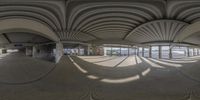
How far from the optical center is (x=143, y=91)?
180 inches

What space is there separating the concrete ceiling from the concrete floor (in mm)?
1266

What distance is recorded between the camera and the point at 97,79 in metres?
5.92

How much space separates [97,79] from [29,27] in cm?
316

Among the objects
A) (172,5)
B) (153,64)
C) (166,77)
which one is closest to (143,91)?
(166,77)

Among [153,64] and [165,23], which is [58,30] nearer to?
[153,64]

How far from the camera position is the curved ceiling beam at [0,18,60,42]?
5445mm

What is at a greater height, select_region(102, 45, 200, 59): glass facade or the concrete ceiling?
the concrete ceiling

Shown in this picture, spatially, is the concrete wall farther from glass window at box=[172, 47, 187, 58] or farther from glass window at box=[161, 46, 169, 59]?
glass window at box=[172, 47, 187, 58]

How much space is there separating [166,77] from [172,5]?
334 centimetres

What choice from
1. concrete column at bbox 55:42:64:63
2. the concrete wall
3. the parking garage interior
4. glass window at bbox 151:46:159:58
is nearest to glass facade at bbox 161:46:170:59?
the parking garage interior

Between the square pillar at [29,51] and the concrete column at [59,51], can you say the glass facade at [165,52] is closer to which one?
the concrete column at [59,51]

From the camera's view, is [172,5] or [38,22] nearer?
[38,22]

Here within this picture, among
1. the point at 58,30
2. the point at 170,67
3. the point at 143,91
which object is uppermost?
the point at 58,30

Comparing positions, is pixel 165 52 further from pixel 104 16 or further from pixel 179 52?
pixel 104 16
